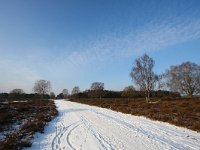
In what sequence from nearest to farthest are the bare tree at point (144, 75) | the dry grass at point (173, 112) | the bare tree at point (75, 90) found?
the dry grass at point (173, 112) < the bare tree at point (144, 75) < the bare tree at point (75, 90)

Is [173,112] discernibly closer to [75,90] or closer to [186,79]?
[186,79]

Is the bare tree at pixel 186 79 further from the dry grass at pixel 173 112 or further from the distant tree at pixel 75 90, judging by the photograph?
the distant tree at pixel 75 90

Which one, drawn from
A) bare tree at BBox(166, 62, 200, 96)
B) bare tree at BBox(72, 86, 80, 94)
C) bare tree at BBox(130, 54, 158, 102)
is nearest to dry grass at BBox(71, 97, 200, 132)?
bare tree at BBox(130, 54, 158, 102)

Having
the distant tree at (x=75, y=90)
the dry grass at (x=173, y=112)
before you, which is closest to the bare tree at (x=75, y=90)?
the distant tree at (x=75, y=90)

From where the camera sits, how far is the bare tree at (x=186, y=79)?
67812 mm

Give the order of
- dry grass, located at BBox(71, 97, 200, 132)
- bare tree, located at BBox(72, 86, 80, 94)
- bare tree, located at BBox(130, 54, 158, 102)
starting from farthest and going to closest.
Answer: bare tree, located at BBox(72, 86, 80, 94) → bare tree, located at BBox(130, 54, 158, 102) → dry grass, located at BBox(71, 97, 200, 132)

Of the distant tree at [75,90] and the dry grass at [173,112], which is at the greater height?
the distant tree at [75,90]

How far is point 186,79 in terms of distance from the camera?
6844 cm

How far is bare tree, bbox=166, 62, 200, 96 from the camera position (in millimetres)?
67812

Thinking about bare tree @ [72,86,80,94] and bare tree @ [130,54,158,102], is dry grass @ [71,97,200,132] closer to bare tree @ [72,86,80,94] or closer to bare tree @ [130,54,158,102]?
bare tree @ [130,54,158,102]

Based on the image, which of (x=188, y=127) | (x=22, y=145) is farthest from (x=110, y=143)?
(x=188, y=127)

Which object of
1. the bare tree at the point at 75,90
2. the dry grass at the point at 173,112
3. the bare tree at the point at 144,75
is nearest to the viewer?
the dry grass at the point at 173,112

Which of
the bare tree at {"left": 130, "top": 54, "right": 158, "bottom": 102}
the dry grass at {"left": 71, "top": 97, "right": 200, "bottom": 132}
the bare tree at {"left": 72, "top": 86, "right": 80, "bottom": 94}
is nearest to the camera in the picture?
the dry grass at {"left": 71, "top": 97, "right": 200, "bottom": 132}

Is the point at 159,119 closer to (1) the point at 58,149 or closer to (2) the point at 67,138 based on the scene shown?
(2) the point at 67,138
